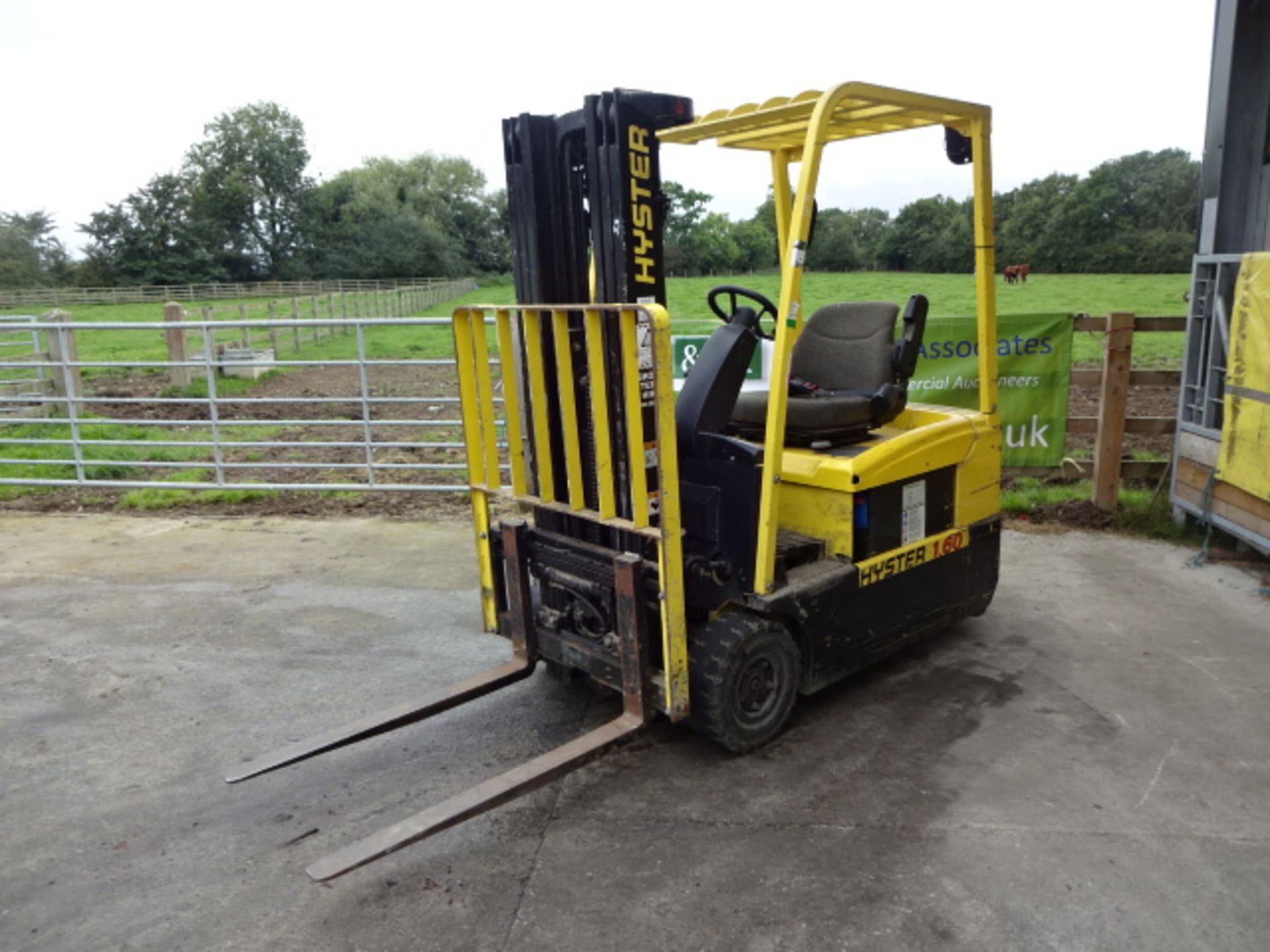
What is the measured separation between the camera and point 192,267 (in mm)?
63469

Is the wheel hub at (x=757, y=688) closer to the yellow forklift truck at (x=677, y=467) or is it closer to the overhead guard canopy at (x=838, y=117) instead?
the yellow forklift truck at (x=677, y=467)

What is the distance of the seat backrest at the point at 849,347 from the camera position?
4.93 meters

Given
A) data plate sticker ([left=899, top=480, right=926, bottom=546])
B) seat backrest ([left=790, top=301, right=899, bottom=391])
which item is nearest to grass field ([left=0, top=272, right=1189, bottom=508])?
seat backrest ([left=790, top=301, right=899, bottom=391])

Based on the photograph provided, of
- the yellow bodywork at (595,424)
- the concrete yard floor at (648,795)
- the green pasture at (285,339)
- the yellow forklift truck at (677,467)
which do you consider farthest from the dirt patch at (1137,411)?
the green pasture at (285,339)

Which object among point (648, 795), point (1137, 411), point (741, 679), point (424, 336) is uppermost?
point (424, 336)

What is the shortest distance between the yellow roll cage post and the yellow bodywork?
0.49m

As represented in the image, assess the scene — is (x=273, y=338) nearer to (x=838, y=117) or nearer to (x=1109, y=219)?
(x=838, y=117)

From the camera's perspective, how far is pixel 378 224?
69812 mm

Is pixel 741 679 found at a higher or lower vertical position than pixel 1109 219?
lower

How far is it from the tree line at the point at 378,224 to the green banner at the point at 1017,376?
7.89ft

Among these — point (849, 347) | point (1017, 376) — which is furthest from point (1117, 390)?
point (849, 347)

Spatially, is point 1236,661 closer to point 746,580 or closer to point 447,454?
point 746,580

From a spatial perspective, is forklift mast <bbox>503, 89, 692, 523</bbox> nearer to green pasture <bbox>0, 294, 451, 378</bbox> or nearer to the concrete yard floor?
the concrete yard floor

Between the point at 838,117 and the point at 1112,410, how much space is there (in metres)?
4.37
